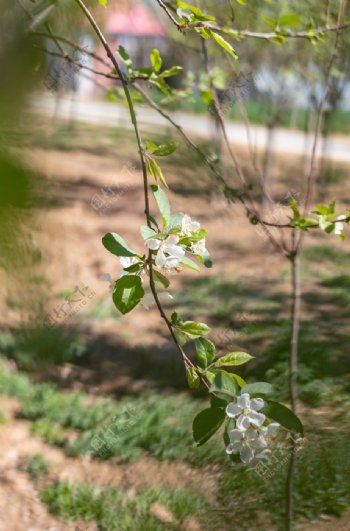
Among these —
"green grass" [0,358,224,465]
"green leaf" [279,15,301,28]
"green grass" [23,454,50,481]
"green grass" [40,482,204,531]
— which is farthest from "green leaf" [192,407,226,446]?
"green grass" [23,454,50,481]

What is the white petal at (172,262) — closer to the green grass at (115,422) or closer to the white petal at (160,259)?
the white petal at (160,259)

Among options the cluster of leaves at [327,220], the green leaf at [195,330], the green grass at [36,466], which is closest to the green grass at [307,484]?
the green grass at [36,466]

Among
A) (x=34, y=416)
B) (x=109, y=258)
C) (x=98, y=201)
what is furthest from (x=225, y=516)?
(x=98, y=201)

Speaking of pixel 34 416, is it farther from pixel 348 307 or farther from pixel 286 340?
pixel 348 307

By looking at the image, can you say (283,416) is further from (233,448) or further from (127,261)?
(127,261)

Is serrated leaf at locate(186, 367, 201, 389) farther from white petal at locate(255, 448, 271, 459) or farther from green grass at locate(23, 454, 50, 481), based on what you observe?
green grass at locate(23, 454, 50, 481)

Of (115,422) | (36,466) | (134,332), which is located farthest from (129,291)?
(134,332)
